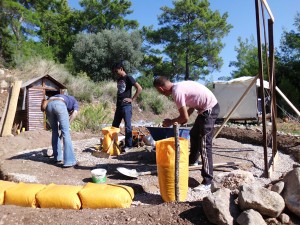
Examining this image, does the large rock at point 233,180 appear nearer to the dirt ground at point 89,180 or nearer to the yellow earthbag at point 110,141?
the dirt ground at point 89,180

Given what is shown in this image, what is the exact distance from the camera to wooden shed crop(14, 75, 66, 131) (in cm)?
1027

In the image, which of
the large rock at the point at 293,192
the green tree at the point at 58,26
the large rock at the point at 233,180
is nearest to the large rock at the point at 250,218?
the large rock at the point at 293,192

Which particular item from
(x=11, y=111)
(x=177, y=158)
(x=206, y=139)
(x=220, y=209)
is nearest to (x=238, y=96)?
(x=11, y=111)

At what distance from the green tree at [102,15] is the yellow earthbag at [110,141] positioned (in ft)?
90.2

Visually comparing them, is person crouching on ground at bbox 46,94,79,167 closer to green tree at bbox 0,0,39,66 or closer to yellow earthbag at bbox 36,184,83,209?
yellow earthbag at bbox 36,184,83,209

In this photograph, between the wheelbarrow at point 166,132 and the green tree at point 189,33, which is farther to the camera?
the green tree at point 189,33

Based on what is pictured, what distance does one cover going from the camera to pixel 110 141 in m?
6.25

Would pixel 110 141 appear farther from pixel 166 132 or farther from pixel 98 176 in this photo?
pixel 98 176

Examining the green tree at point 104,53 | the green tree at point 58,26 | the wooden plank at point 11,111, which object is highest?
the green tree at point 58,26

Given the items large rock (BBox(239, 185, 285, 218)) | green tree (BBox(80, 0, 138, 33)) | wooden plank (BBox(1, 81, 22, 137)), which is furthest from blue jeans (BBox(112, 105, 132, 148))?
green tree (BBox(80, 0, 138, 33))

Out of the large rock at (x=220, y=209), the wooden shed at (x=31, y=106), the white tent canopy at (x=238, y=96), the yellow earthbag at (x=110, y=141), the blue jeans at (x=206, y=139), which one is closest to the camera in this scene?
the large rock at (x=220, y=209)

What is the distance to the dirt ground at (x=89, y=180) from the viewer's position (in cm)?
292

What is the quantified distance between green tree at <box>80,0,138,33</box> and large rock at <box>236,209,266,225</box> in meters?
31.1

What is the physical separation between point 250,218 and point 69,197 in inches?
69.8
